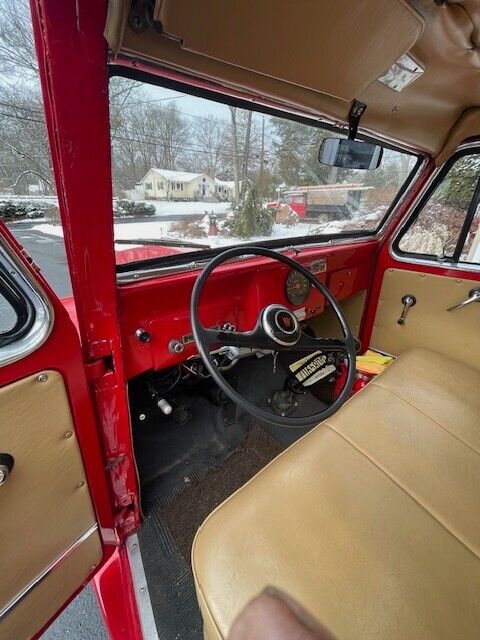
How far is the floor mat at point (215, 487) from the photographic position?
1.37 m

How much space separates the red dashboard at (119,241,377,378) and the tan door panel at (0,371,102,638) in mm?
311

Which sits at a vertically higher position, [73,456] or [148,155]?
[148,155]

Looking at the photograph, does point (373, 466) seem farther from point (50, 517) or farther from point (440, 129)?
point (440, 129)

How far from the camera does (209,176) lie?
43.5 inches

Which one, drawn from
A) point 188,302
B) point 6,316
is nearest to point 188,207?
point 188,302

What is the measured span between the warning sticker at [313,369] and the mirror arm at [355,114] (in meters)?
1.32

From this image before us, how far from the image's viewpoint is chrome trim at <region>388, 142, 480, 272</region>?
177 cm

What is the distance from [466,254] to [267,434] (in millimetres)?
1708

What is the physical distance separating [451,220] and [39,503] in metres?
2.51

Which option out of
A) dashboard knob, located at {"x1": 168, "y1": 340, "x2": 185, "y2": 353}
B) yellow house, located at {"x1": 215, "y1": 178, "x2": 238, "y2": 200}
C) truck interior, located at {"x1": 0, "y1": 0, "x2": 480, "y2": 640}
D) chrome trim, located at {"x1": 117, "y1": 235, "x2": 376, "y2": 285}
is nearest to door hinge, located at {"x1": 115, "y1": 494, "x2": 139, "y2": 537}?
truck interior, located at {"x1": 0, "y1": 0, "x2": 480, "y2": 640}

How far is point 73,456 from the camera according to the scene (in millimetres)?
927

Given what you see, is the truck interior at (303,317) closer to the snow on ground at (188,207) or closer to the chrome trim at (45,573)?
the snow on ground at (188,207)

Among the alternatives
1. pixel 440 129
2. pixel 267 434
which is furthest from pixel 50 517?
pixel 440 129

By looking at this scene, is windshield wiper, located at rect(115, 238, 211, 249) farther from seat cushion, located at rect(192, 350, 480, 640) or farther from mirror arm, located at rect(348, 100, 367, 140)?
seat cushion, located at rect(192, 350, 480, 640)
